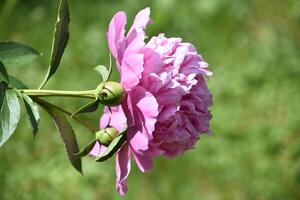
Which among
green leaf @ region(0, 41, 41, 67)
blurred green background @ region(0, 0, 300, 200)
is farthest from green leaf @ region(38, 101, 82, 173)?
blurred green background @ region(0, 0, 300, 200)

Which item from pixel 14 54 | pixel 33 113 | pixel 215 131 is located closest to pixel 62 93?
pixel 33 113

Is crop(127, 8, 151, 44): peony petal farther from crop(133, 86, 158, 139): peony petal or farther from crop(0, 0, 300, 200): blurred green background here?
crop(0, 0, 300, 200): blurred green background

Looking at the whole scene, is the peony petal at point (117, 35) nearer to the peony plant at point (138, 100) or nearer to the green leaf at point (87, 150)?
the peony plant at point (138, 100)

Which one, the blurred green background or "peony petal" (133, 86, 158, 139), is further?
the blurred green background

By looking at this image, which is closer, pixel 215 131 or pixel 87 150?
pixel 87 150

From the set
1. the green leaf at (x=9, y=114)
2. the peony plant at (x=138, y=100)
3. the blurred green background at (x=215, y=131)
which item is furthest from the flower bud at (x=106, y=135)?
the blurred green background at (x=215, y=131)

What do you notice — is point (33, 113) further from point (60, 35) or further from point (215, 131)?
point (215, 131)

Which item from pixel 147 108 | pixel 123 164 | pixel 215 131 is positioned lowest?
pixel 215 131
